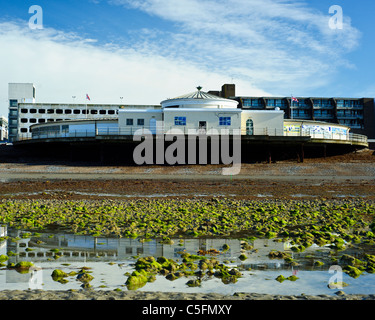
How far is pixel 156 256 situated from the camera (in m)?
8.69

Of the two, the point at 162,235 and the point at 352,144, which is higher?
the point at 352,144

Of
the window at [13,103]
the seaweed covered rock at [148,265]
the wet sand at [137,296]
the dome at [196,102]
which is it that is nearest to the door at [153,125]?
the dome at [196,102]

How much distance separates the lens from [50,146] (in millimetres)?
48375

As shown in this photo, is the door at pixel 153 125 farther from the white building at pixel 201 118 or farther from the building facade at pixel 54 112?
the building facade at pixel 54 112

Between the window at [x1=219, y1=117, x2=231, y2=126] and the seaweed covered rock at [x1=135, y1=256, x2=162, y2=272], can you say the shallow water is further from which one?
the window at [x1=219, y1=117, x2=231, y2=126]

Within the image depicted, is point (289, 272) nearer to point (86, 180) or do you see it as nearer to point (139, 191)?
point (139, 191)

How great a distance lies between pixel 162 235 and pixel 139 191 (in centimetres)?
1365

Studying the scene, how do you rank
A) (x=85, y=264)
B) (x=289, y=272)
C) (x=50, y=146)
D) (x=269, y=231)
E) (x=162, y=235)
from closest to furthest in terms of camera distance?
(x=289, y=272) < (x=85, y=264) < (x=162, y=235) < (x=269, y=231) < (x=50, y=146)

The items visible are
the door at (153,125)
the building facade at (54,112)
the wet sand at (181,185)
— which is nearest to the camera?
the wet sand at (181,185)

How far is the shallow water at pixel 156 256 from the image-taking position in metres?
6.49

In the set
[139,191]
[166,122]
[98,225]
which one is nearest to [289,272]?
[98,225]

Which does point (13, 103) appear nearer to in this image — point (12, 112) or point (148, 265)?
point (12, 112)

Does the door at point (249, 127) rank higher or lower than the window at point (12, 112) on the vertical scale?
lower

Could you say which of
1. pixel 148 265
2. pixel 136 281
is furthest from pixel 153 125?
pixel 136 281
